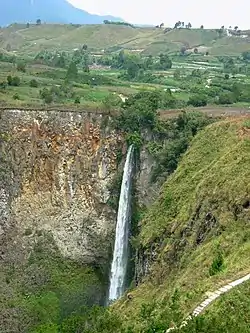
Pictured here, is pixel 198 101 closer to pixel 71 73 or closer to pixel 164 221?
pixel 71 73

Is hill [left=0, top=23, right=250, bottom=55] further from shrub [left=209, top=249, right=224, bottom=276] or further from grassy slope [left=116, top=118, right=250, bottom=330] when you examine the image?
shrub [left=209, top=249, right=224, bottom=276]

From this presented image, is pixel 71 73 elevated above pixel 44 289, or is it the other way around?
pixel 71 73

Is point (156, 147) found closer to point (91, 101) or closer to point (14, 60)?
point (91, 101)

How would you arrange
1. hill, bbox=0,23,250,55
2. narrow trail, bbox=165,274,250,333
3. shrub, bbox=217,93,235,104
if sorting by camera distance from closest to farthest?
narrow trail, bbox=165,274,250,333 → shrub, bbox=217,93,235,104 → hill, bbox=0,23,250,55

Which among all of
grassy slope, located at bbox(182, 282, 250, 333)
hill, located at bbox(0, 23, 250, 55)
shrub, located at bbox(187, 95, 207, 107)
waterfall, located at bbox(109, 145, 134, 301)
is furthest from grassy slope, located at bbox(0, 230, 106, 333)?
hill, located at bbox(0, 23, 250, 55)

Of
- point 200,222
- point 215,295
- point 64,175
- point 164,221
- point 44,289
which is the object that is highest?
point 215,295

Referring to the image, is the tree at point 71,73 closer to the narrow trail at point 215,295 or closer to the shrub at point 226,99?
the shrub at point 226,99

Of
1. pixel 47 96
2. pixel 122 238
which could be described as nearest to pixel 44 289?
pixel 122 238
